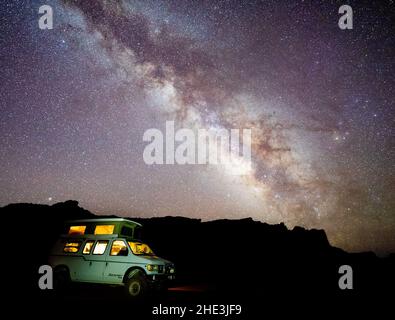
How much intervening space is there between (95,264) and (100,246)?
64cm

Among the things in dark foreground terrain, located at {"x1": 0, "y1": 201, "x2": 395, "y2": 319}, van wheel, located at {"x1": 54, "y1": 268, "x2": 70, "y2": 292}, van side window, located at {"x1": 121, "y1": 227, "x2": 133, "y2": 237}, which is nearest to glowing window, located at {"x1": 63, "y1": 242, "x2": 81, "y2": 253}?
van wheel, located at {"x1": 54, "y1": 268, "x2": 70, "y2": 292}

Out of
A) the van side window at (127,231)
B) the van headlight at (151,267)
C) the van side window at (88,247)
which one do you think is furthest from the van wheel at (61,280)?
the van headlight at (151,267)

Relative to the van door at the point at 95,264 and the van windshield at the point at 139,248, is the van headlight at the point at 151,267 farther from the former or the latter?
the van door at the point at 95,264

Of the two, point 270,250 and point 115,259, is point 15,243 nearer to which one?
point 115,259

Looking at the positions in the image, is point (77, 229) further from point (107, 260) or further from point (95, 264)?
point (107, 260)

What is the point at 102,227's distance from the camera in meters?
11.8

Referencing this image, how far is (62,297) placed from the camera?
10070 mm

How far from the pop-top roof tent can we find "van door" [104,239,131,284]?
75cm

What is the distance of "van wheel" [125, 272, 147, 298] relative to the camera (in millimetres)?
10031

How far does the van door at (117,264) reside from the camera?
34.2ft
